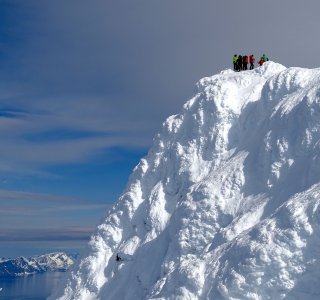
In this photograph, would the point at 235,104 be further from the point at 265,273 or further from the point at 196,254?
the point at 265,273

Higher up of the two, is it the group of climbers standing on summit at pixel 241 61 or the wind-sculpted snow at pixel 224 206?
the group of climbers standing on summit at pixel 241 61

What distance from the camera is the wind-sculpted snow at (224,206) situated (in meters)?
25.3

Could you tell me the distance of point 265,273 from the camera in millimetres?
25328

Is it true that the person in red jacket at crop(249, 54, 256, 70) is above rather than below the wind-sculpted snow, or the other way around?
above

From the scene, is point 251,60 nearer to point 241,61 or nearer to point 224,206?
point 241,61

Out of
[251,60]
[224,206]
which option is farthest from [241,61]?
[224,206]

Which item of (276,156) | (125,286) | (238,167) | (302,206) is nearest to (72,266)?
(125,286)

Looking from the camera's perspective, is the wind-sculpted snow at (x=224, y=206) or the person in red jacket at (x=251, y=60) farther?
the person in red jacket at (x=251, y=60)

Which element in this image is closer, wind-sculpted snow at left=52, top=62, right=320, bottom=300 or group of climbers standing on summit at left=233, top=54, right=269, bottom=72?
wind-sculpted snow at left=52, top=62, right=320, bottom=300

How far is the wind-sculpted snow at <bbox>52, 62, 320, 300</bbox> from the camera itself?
25344 mm

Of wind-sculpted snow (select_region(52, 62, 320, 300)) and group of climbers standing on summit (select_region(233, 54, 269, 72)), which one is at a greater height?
group of climbers standing on summit (select_region(233, 54, 269, 72))

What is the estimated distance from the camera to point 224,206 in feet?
113

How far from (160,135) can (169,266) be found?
15188 millimetres

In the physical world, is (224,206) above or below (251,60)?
below
